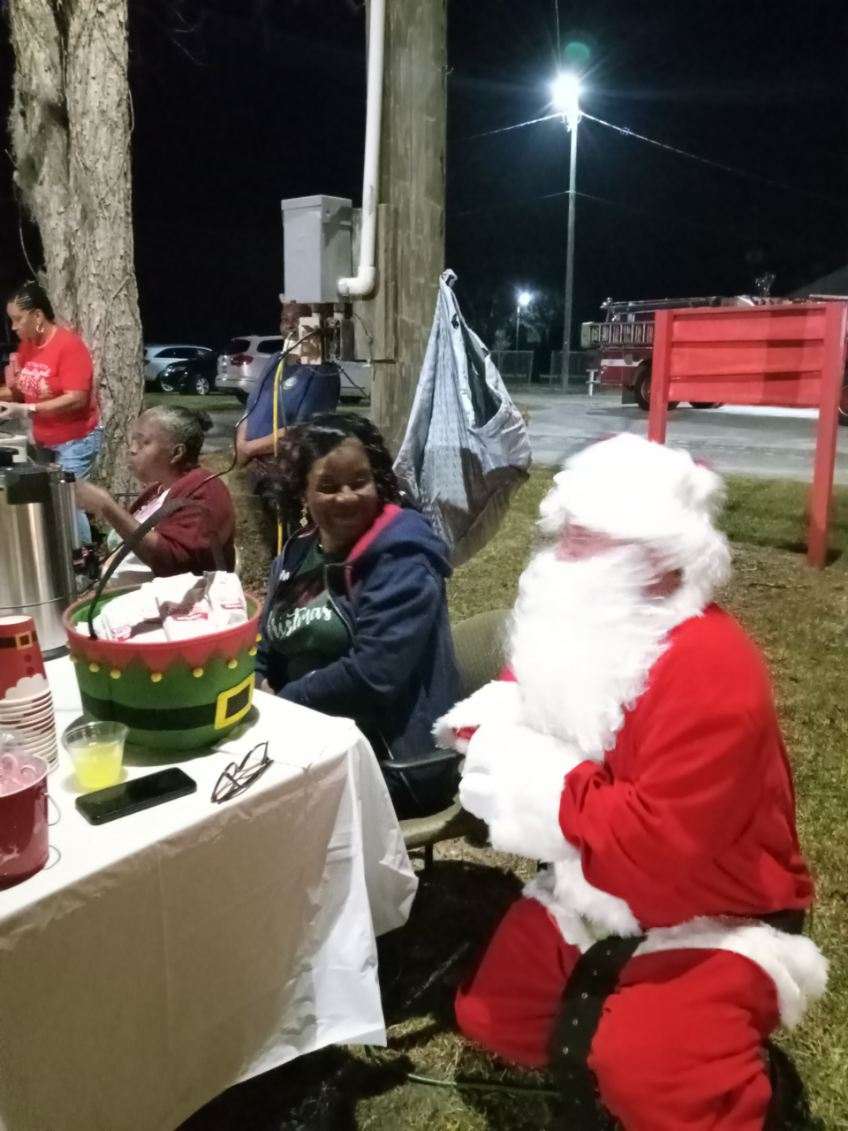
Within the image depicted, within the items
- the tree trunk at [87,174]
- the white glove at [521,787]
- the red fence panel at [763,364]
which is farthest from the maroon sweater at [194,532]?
the red fence panel at [763,364]

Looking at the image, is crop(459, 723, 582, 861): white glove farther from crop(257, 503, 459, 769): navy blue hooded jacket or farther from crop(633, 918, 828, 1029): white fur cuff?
crop(257, 503, 459, 769): navy blue hooded jacket

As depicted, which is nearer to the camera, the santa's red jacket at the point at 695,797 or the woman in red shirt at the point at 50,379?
the santa's red jacket at the point at 695,797

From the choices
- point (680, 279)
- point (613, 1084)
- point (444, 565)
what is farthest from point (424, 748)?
point (680, 279)

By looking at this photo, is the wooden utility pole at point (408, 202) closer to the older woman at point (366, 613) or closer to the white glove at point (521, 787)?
the older woman at point (366, 613)

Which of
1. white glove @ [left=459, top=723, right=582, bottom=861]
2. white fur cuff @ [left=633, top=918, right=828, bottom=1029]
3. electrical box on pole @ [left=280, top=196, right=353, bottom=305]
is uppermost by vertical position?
electrical box on pole @ [left=280, top=196, right=353, bottom=305]

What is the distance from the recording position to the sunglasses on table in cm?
157

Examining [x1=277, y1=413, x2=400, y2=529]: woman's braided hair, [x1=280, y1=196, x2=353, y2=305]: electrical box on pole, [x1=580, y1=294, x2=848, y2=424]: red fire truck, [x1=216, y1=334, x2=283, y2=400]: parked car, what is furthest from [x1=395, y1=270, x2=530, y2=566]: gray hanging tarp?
[x1=216, y1=334, x2=283, y2=400]: parked car

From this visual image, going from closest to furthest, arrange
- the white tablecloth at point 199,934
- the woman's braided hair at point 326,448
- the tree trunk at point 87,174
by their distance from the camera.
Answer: the white tablecloth at point 199,934 < the woman's braided hair at point 326,448 < the tree trunk at point 87,174

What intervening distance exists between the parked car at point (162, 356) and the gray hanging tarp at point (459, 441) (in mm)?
20402

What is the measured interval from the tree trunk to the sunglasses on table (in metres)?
5.33

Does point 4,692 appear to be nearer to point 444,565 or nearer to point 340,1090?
point 444,565

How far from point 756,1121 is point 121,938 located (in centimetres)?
110

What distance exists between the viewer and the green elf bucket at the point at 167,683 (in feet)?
5.34

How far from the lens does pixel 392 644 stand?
222cm
